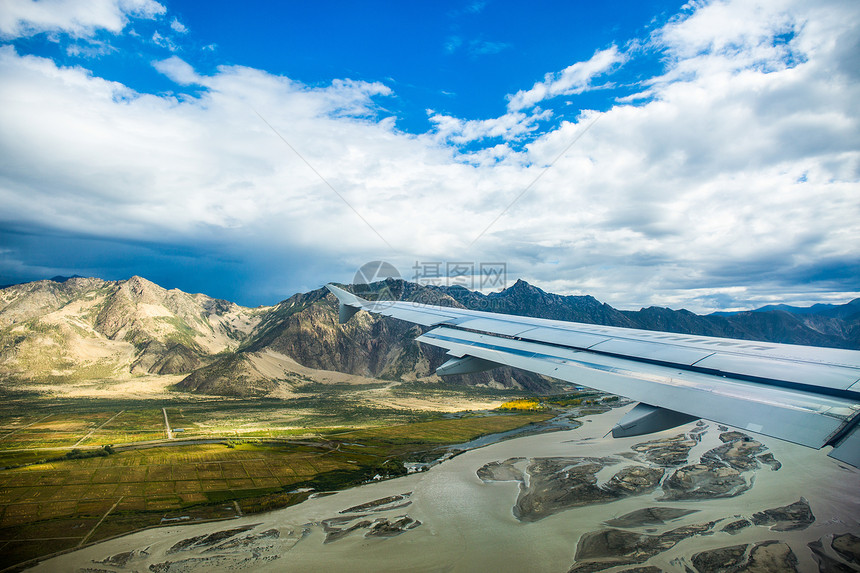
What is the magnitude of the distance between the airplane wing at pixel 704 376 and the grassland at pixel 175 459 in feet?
97.4

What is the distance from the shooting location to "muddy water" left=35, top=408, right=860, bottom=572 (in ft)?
66.7

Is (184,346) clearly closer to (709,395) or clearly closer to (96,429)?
(96,429)

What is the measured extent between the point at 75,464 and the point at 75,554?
2311 centimetres

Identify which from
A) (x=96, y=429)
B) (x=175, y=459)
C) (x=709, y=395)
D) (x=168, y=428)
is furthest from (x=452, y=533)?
(x=96, y=429)

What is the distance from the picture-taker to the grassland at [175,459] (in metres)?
26.1

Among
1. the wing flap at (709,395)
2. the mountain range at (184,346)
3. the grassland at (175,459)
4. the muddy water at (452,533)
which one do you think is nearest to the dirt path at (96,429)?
the grassland at (175,459)

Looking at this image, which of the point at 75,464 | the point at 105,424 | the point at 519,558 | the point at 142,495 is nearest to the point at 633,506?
the point at 519,558

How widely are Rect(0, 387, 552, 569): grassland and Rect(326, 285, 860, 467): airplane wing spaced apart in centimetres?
2970

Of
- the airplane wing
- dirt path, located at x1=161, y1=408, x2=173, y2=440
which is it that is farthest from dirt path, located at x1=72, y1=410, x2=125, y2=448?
the airplane wing

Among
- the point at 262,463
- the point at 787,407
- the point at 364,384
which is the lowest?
the point at 364,384

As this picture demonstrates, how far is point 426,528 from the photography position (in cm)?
2448

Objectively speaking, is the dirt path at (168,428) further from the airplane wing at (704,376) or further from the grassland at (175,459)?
the airplane wing at (704,376)

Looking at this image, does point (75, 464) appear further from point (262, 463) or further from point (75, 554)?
point (75, 554)

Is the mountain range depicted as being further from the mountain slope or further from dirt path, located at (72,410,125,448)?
dirt path, located at (72,410,125,448)
